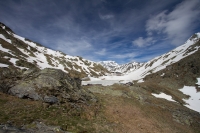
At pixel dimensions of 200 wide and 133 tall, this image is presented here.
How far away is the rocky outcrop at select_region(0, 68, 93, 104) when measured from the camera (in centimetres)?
1739

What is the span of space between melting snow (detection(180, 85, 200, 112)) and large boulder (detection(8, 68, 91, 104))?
39972 millimetres

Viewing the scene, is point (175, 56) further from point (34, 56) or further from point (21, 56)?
point (34, 56)

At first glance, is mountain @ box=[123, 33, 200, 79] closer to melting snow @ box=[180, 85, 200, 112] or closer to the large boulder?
melting snow @ box=[180, 85, 200, 112]

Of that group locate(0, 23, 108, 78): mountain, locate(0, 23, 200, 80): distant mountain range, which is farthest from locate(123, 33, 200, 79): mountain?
locate(0, 23, 108, 78): mountain

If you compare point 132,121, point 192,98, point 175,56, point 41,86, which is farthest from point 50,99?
point 175,56

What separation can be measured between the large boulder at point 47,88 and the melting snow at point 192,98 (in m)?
40.0

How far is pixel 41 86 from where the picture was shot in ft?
60.8

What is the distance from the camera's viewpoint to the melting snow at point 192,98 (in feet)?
134

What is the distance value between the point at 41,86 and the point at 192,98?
55996 mm

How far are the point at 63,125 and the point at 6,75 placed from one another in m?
13.8

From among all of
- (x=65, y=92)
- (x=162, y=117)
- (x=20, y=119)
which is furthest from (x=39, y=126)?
(x=162, y=117)

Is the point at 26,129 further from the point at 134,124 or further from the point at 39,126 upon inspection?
the point at 134,124

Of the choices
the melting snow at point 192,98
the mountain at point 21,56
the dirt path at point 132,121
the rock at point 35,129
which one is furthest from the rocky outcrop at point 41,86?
the melting snow at point 192,98

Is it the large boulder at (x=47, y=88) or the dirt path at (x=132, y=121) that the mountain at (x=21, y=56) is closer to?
the large boulder at (x=47, y=88)
